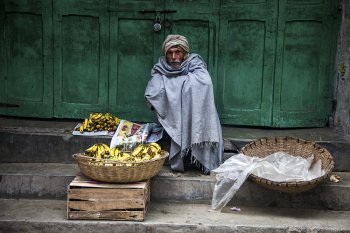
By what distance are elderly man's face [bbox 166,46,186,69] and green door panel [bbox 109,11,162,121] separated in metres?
0.56

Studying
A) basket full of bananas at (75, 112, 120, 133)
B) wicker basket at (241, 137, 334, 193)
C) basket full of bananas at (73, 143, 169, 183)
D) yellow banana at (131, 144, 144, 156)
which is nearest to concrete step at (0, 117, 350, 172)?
basket full of bananas at (75, 112, 120, 133)

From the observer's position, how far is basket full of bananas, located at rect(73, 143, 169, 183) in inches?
180

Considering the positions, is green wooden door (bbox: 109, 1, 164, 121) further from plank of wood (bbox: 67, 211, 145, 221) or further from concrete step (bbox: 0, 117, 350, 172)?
plank of wood (bbox: 67, 211, 145, 221)

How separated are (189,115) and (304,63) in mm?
1625

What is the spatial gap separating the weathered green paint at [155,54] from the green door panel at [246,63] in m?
0.01

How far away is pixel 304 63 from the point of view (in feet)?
20.0

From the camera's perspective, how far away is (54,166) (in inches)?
218

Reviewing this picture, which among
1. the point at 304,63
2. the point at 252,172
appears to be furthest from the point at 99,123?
the point at 304,63

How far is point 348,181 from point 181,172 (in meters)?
1.64

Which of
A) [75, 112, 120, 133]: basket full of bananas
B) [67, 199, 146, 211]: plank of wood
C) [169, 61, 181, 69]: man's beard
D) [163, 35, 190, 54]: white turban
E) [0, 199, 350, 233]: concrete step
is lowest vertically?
[0, 199, 350, 233]: concrete step

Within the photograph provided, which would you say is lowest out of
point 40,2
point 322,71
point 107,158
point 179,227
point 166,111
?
point 179,227

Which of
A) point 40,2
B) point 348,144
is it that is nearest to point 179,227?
point 348,144

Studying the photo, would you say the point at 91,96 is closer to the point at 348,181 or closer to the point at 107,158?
the point at 107,158

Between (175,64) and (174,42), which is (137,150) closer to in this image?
(175,64)
